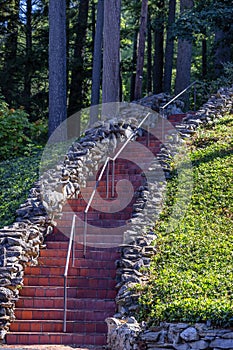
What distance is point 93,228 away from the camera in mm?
14289

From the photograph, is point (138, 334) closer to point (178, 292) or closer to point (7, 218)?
point (178, 292)

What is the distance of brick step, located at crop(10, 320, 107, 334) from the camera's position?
11.7 meters

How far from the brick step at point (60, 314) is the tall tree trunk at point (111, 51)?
10.6 metres

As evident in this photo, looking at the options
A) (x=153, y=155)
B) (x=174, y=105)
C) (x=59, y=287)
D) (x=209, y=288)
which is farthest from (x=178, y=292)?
(x=174, y=105)

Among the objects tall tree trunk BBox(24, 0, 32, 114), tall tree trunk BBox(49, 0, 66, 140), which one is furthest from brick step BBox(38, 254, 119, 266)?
tall tree trunk BBox(24, 0, 32, 114)

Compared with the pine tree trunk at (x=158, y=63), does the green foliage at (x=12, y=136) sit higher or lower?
lower

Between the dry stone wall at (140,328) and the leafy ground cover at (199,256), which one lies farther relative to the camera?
the leafy ground cover at (199,256)

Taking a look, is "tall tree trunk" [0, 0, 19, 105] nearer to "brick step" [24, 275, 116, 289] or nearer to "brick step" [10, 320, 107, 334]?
"brick step" [24, 275, 116, 289]

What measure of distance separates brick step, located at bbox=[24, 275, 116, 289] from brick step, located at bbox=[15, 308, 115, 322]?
2.23ft

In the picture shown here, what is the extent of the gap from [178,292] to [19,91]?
20.9m

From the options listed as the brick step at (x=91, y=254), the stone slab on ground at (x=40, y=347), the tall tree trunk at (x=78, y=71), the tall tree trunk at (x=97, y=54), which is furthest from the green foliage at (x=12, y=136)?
the stone slab on ground at (x=40, y=347)

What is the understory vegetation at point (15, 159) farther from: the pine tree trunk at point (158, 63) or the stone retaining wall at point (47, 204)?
the pine tree trunk at point (158, 63)

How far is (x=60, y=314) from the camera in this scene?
472 inches

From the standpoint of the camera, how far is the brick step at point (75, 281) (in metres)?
12.6
